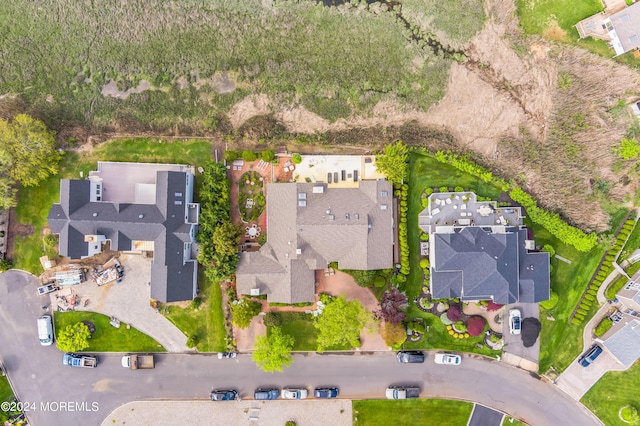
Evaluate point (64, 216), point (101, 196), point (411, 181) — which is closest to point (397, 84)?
point (411, 181)

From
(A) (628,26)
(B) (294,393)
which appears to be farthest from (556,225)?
(B) (294,393)

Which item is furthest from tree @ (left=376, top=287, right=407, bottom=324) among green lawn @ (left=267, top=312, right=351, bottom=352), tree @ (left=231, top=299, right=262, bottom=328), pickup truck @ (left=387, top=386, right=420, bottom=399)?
tree @ (left=231, top=299, right=262, bottom=328)

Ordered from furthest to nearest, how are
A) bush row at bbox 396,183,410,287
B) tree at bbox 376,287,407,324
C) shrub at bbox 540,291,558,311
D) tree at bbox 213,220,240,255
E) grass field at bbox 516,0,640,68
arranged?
grass field at bbox 516,0,640,68 < bush row at bbox 396,183,410,287 < shrub at bbox 540,291,558,311 < tree at bbox 376,287,407,324 < tree at bbox 213,220,240,255

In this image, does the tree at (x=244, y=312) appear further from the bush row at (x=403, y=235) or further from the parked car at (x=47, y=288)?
the parked car at (x=47, y=288)

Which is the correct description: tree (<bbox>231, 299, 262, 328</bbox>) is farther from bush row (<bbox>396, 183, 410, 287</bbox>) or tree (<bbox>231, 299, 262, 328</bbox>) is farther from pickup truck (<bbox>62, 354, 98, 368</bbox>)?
pickup truck (<bbox>62, 354, 98, 368</bbox>)

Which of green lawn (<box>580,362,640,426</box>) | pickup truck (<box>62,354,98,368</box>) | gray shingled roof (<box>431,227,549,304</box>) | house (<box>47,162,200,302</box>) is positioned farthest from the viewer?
green lawn (<box>580,362,640,426</box>)

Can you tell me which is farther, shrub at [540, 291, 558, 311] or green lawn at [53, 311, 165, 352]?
green lawn at [53, 311, 165, 352]

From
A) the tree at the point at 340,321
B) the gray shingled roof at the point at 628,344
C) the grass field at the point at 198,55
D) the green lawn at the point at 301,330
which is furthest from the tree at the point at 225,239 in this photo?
the gray shingled roof at the point at 628,344

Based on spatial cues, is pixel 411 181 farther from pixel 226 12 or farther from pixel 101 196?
pixel 101 196
